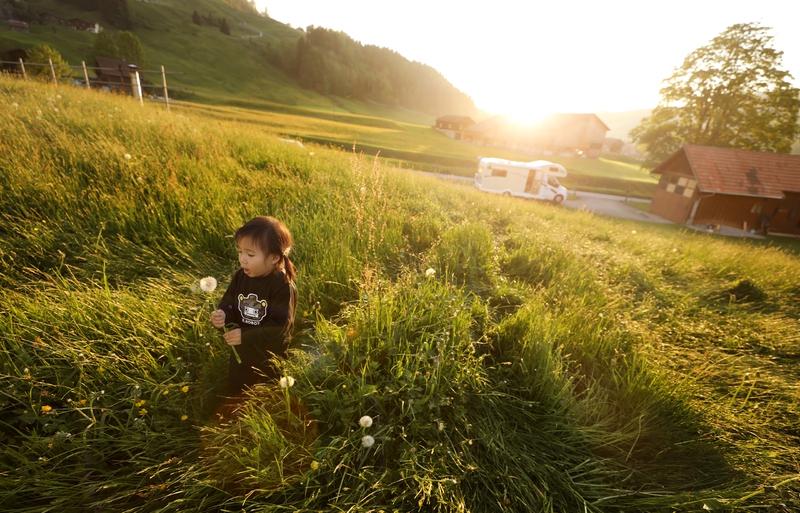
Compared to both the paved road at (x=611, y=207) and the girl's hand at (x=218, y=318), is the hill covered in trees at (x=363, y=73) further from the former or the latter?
the girl's hand at (x=218, y=318)

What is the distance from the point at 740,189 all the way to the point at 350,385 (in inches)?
1252

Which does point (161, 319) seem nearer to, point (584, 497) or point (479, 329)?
point (479, 329)

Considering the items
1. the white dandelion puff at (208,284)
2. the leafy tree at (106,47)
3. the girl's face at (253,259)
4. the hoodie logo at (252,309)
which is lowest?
the hoodie logo at (252,309)

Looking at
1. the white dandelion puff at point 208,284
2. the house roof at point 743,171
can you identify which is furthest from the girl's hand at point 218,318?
the house roof at point 743,171

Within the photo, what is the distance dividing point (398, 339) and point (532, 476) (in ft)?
3.88

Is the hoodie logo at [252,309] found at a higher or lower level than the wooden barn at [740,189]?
lower

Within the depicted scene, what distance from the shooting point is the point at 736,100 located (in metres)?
25.0

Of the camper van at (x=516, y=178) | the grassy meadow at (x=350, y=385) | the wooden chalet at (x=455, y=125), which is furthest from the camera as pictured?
the wooden chalet at (x=455, y=125)

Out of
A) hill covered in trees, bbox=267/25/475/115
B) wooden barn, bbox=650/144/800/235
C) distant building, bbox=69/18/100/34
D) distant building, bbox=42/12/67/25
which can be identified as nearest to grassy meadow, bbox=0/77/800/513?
wooden barn, bbox=650/144/800/235

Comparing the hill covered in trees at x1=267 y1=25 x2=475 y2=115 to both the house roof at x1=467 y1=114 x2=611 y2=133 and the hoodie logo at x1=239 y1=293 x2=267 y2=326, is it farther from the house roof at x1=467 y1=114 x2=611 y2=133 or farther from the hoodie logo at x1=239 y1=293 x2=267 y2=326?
the hoodie logo at x1=239 y1=293 x2=267 y2=326

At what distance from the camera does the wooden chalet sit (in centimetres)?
7125

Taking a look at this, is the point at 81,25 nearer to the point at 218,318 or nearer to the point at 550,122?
the point at 550,122

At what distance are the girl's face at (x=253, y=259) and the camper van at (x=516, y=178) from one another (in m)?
20.8

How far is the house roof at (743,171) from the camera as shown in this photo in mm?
21750
